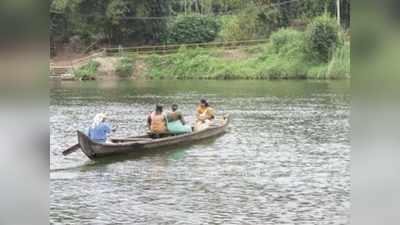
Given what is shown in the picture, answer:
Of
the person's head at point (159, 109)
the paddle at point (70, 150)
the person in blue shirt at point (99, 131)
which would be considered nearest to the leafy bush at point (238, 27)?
the person's head at point (159, 109)

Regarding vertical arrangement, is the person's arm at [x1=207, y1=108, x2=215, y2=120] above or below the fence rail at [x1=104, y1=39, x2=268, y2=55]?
below

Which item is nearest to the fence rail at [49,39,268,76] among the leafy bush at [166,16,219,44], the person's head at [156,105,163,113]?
the leafy bush at [166,16,219,44]

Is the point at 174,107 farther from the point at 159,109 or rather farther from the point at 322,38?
the point at 322,38

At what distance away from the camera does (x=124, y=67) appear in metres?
7.64

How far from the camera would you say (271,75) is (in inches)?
301

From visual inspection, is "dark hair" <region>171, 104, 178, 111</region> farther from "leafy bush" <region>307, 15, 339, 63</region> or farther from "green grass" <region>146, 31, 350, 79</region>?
"leafy bush" <region>307, 15, 339, 63</region>

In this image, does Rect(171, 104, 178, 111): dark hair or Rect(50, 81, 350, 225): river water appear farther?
Rect(171, 104, 178, 111): dark hair

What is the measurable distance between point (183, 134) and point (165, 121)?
0.80ft

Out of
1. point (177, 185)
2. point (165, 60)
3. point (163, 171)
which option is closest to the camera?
point (177, 185)

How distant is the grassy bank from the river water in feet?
0.42

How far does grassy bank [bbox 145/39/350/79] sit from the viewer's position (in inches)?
276

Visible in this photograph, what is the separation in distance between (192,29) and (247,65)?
1.25m
